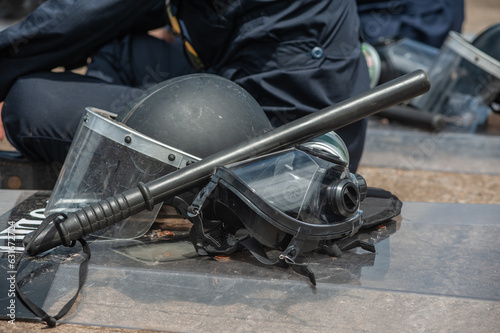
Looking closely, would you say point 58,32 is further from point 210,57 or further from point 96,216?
point 96,216

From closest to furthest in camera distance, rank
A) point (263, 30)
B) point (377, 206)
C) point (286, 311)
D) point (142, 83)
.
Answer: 1. point (286, 311)
2. point (377, 206)
3. point (263, 30)
4. point (142, 83)

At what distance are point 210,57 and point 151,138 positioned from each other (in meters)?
0.90

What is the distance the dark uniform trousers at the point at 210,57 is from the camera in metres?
2.37

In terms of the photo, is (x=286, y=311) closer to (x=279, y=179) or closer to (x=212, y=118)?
(x=279, y=179)

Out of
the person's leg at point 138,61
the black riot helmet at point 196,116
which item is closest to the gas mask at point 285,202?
the black riot helmet at point 196,116

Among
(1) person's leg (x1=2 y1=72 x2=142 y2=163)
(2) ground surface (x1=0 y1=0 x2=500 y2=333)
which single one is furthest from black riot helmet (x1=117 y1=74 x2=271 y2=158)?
(2) ground surface (x1=0 y1=0 x2=500 y2=333)

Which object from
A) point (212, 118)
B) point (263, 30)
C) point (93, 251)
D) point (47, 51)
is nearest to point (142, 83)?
point (47, 51)

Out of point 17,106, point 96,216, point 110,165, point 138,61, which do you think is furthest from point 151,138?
point 138,61

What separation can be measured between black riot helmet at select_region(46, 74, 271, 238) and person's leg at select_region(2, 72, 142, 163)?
480mm

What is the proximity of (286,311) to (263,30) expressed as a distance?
1118mm

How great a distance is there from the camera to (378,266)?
177 centimetres

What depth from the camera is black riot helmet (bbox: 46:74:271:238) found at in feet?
5.88

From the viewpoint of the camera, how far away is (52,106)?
97.7 inches

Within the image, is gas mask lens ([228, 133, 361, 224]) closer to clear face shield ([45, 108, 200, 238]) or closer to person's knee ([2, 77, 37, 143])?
clear face shield ([45, 108, 200, 238])
